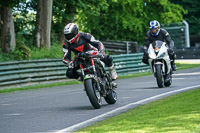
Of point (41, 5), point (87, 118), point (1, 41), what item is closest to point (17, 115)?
point (87, 118)

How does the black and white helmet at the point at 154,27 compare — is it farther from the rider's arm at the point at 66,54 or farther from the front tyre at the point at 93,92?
the front tyre at the point at 93,92

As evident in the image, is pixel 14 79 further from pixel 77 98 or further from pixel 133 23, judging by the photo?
pixel 133 23

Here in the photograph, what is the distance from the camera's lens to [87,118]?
31.6 feet

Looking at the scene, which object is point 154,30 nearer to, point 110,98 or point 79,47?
point 110,98

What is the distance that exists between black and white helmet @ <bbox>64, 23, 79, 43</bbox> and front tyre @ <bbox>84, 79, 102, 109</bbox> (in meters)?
0.92

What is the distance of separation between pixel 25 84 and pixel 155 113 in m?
12.4

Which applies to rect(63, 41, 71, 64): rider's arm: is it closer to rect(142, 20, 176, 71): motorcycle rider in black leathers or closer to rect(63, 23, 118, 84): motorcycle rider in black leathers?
rect(63, 23, 118, 84): motorcycle rider in black leathers

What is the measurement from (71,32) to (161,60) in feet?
17.2

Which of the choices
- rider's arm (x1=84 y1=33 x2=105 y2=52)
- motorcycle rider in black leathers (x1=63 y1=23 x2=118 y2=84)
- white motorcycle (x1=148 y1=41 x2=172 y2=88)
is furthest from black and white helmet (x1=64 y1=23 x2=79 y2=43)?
white motorcycle (x1=148 y1=41 x2=172 y2=88)

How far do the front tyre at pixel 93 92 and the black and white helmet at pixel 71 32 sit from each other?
3.03ft

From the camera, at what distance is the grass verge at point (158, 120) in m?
7.43

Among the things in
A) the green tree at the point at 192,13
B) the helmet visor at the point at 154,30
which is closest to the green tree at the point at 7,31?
the helmet visor at the point at 154,30

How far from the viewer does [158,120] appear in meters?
8.34

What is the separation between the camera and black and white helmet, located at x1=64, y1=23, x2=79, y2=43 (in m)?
10.8
